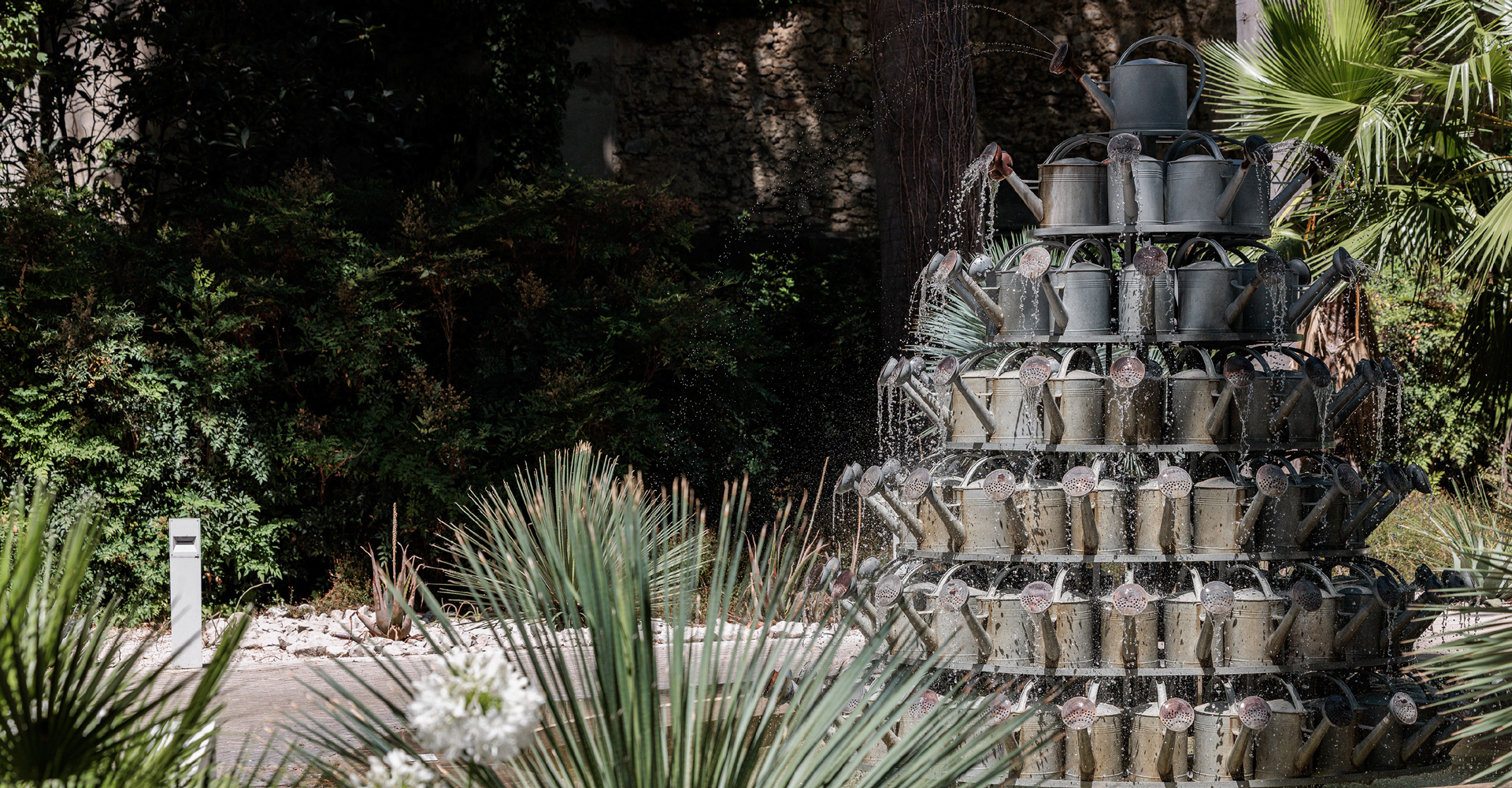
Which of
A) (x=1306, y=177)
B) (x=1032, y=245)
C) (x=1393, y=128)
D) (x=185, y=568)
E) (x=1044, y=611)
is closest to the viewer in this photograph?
(x=1044, y=611)

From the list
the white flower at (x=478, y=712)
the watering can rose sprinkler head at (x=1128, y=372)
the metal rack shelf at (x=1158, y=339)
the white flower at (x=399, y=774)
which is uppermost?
the metal rack shelf at (x=1158, y=339)

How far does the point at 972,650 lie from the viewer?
3148 millimetres

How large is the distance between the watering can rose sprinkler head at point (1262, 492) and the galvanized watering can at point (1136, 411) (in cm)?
28

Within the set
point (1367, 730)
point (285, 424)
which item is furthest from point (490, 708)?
point (285, 424)

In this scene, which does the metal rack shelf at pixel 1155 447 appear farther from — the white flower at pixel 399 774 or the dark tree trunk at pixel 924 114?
the dark tree trunk at pixel 924 114

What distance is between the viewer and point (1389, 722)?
2992 mm

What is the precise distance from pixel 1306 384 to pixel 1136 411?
18.0 inches

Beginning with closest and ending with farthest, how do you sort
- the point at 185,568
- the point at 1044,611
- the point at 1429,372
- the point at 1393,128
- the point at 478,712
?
the point at 478,712, the point at 1044,611, the point at 185,568, the point at 1393,128, the point at 1429,372

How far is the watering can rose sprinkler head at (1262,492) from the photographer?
303 cm

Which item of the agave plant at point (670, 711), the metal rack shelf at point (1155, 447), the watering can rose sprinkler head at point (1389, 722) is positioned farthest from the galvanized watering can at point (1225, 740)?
the agave plant at point (670, 711)

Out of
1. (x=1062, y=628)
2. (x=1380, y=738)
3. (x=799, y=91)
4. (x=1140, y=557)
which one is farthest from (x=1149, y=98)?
(x=799, y=91)

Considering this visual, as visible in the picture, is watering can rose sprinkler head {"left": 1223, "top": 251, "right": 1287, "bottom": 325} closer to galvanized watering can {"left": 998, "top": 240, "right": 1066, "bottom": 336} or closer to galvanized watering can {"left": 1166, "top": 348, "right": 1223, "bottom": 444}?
galvanized watering can {"left": 1166, "top": 348, "right": 1223, "bottom": 444}

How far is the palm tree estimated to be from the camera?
564 centimetres

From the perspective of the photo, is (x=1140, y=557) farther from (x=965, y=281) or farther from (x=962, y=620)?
(x=965, y=281)
